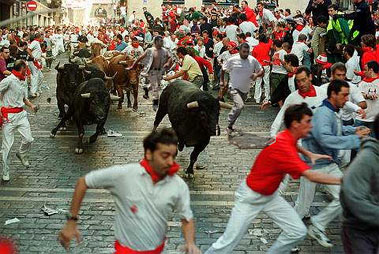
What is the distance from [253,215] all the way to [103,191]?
435 cm

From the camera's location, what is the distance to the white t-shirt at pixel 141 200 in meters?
5.08

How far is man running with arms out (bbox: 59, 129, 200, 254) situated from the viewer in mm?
5070

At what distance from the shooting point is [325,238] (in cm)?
767

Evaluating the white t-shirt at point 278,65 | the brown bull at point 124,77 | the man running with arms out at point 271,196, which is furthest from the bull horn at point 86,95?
the man running with arms out at point 271,196

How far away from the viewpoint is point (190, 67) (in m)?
15.3

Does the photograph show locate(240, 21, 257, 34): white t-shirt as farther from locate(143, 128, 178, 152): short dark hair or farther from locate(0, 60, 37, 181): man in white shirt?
locate(143, 128, 178, 152): short dark hair

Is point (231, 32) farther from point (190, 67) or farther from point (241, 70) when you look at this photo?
point (241, 70)

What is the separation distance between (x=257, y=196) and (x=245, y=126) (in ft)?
30.9

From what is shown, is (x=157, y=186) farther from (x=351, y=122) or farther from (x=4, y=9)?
(x=4, y=9)

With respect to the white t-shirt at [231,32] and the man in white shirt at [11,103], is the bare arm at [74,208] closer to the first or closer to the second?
the man in white shirt at [11,103]

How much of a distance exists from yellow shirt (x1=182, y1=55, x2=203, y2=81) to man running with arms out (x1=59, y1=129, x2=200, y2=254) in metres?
10.2

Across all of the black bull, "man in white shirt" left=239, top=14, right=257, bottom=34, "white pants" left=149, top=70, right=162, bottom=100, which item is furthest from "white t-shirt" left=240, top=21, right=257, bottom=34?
the black bull

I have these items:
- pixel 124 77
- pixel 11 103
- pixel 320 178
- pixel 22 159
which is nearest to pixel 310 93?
pixel 320 178

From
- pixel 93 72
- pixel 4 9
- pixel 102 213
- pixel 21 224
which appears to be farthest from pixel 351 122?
pixel 4 9
